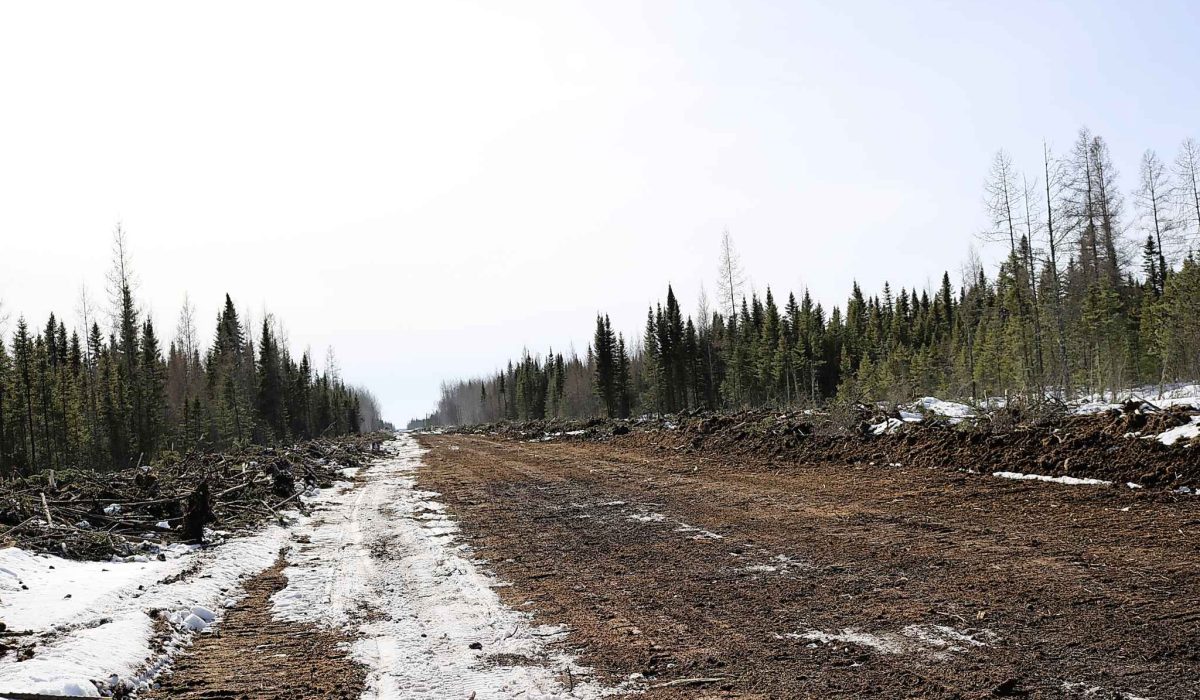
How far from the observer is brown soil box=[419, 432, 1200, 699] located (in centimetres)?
354

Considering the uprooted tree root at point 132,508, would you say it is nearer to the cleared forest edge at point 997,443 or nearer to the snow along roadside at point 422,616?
the snow along roadside at point 422,616

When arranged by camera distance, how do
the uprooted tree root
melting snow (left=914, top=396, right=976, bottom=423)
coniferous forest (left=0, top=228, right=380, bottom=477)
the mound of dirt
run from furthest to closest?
coniferous forest (left=0, top=228, right=380, bottom=477) < melting snow (left=914, top=396, right=976, bottom=423) < the mound of dirt < the uprooted tree root

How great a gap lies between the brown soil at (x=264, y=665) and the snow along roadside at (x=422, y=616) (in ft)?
0.48

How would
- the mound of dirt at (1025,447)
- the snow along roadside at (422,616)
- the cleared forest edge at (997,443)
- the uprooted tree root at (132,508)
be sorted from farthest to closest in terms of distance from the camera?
the cleared forest edge at (997,443) → the mound of dirt at (1025,447) → the uprooted tree root at (132,508) → the snow along roadside at (422,616)

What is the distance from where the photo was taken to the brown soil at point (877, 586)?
3535 millimetres

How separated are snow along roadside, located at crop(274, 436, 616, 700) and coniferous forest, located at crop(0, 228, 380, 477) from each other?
32039 mm

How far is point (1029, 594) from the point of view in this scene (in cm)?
467

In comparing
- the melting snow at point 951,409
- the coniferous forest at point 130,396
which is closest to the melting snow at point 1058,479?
Answer: the melting snow at point 951,409

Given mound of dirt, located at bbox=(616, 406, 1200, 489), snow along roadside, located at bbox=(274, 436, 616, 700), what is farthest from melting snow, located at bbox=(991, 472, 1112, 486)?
snow along roadside, located at bbox=(274, 436, 616, 700)

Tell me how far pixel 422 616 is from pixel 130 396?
6003cm

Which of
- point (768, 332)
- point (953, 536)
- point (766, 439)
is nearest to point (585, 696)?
point (953, 536)

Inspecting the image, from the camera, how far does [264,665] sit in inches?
169

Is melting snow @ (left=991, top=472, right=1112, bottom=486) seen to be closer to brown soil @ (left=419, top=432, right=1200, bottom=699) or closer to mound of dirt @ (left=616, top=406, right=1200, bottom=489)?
mound of dirt @ (left=616, top=406, right=1200, bottom=489)

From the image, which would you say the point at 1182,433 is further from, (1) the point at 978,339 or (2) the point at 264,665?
(1) the point at 978,339
